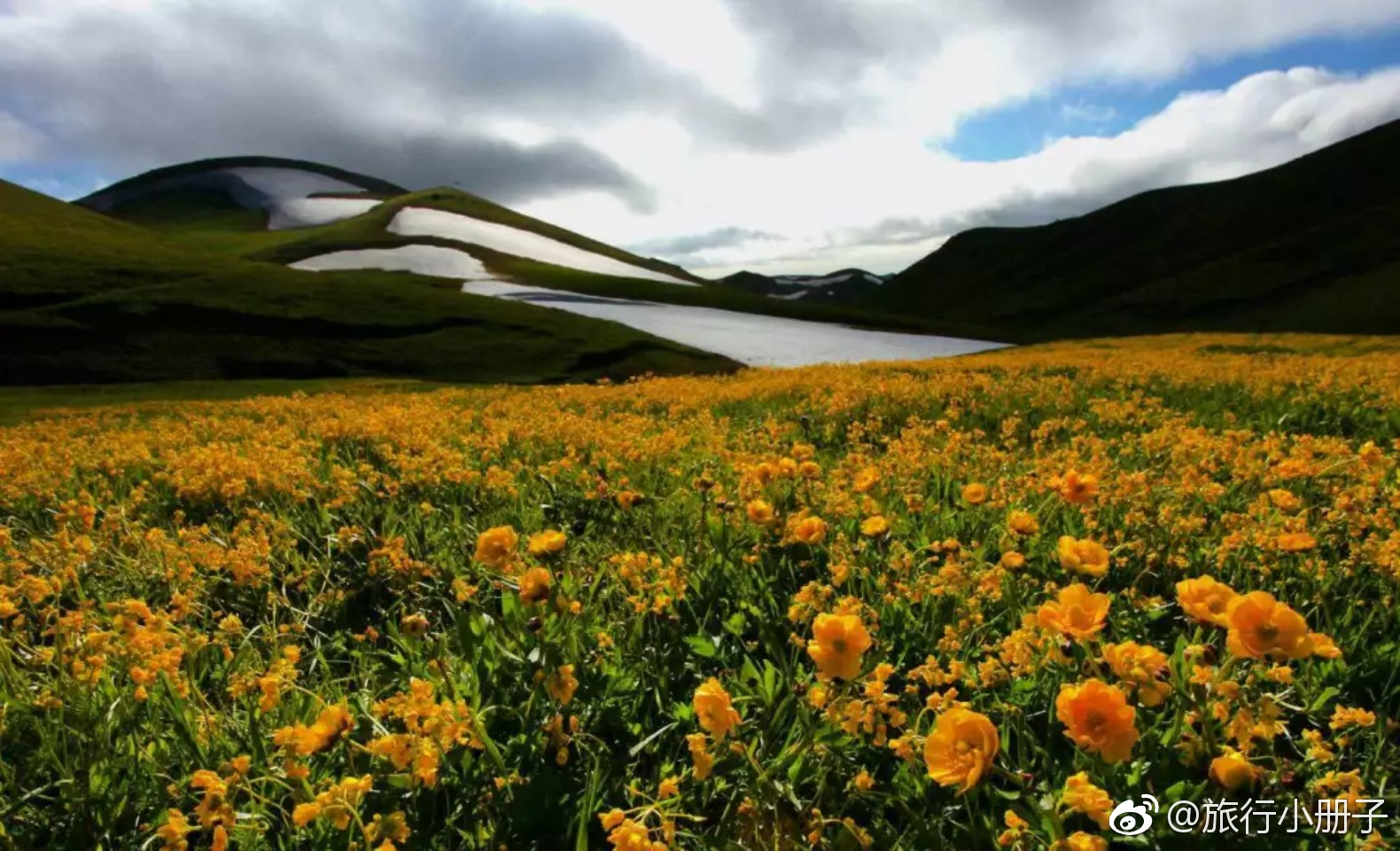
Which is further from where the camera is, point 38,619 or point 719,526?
point 719,526

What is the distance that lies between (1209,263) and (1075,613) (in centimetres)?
16133

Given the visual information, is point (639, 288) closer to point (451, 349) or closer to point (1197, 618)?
point (451, 349)

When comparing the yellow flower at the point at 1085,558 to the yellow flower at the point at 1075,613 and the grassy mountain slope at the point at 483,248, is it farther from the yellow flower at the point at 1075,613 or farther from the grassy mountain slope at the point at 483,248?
the grassy mountain slope at the point at 483,248

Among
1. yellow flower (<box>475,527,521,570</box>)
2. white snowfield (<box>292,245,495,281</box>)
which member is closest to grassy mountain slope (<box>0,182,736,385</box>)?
white snowfield (<box>292,245,495,281</box>)

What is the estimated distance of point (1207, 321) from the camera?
4375 inches

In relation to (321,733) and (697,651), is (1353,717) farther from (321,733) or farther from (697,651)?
(321,733)

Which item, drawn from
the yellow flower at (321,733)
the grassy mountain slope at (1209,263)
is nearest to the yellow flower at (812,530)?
the yellow flower at (321,733)

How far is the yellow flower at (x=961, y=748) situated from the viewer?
178cm

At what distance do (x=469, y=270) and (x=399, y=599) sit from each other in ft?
360

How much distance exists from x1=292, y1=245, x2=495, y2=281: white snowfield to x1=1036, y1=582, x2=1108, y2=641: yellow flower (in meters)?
106

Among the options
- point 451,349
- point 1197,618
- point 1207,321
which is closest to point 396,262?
point 451,349

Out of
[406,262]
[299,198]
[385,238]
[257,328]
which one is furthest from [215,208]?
[257,328]

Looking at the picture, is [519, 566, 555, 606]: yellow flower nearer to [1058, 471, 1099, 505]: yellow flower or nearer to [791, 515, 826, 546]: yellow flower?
[791, 515, 826, 546]: yellow flower

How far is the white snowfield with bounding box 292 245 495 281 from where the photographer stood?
102 metres
